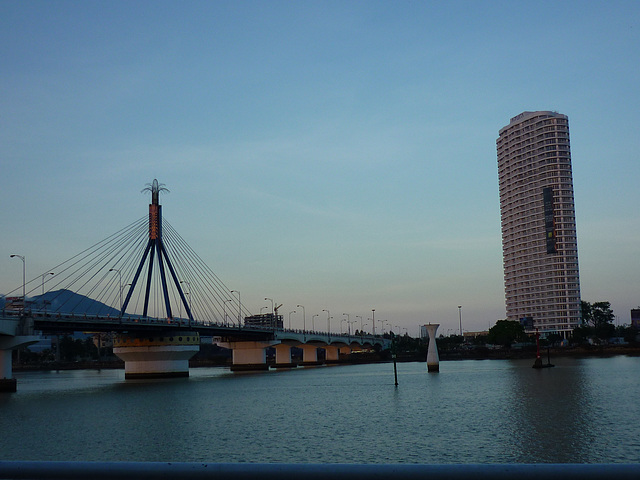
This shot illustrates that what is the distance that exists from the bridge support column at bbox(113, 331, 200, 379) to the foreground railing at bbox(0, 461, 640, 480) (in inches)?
4677

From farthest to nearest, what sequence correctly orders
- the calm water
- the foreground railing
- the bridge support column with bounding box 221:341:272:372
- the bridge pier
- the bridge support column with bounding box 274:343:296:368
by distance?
the bridge support column with bounding box 274:343:296:368
the bridge support column with bounding box 221:341:272:372
the bridge pier
the calm water
the foreground railing

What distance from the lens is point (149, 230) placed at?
12031 cm

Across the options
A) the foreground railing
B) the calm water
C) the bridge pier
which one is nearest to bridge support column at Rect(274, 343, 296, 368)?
the bridge pier

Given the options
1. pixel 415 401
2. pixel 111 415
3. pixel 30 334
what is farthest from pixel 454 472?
pixel 30 334

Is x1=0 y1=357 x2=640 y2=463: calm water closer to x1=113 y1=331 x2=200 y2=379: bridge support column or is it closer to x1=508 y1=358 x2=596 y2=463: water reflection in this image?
x1=508 y1=358 x2=596 y2=463: water reflection

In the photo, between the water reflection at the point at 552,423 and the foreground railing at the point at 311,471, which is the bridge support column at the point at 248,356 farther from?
the foreground railing at the point at 311,471

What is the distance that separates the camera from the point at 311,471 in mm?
3623

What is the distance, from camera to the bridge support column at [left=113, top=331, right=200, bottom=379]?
120m

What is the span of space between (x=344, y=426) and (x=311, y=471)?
43328 millimetres

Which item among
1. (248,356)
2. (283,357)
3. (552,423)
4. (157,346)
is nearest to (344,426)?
(552,423)

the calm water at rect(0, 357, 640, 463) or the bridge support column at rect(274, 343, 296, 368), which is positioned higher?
the calm water at rect(0, 357, 640, 463)

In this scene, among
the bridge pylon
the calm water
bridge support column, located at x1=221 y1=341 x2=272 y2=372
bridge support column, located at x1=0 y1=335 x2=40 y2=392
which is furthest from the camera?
bridge support column, located at x1=221 y1=341 x2=272 y2=372

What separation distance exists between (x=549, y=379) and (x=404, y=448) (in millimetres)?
58453

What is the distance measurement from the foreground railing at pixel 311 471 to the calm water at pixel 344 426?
91.1ft
